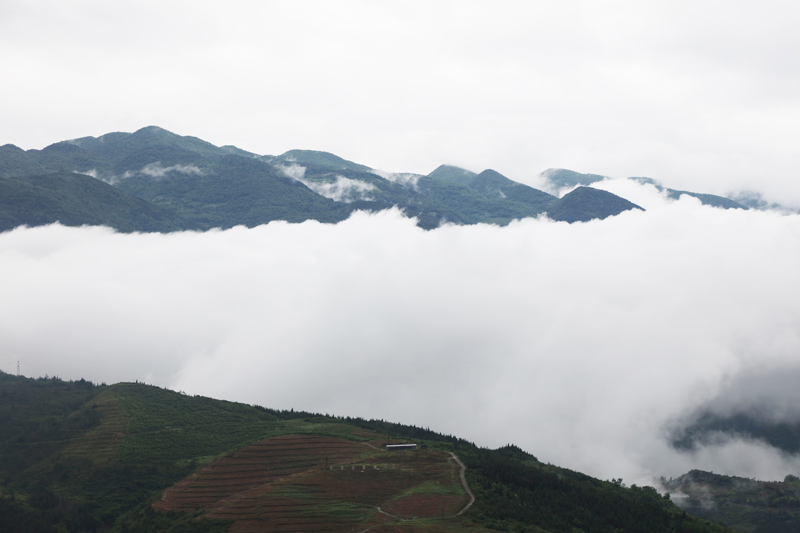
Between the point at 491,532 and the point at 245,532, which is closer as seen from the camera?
the point at 491,532

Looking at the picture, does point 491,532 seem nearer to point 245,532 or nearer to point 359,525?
point 359,525

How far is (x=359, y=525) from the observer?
190250mm

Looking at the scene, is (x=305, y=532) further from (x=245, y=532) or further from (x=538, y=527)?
(x=538, y=527)

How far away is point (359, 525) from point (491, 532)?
34.3 m

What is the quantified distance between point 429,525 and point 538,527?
1257 inches

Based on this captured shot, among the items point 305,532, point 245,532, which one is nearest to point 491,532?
point 305,532

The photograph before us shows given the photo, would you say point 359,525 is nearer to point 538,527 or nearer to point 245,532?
point 245,532

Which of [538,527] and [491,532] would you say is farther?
[538,527]

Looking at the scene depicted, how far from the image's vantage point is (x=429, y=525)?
18612 centimetres

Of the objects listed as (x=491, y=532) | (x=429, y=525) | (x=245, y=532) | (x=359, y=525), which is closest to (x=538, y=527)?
(x=491, y=532)

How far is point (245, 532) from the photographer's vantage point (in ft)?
647

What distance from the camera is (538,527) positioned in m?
197

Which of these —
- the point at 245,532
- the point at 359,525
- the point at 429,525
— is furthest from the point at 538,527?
the point at 245,532

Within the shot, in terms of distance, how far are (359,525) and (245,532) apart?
32274 mm
